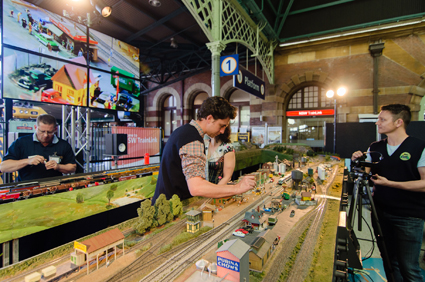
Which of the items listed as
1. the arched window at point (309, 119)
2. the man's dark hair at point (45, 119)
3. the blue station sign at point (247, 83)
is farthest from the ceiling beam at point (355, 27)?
the man's dark hair at point (45, 119)

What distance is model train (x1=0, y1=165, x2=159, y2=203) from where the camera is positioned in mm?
1955

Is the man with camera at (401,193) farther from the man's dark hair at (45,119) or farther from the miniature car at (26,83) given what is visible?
A: the miniature car at (26,83)

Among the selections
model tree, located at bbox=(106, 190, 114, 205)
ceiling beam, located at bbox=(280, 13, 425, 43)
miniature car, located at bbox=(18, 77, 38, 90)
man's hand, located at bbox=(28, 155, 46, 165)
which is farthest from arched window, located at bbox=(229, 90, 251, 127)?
man's hand, located at bbox=(28, 155, 46, 165)

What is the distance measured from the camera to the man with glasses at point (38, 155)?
2838 millimetres

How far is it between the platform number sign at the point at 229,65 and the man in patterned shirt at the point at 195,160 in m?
3.96

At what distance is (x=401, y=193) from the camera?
2238mm

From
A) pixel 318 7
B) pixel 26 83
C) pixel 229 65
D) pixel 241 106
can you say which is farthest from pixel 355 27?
pixel 26 83

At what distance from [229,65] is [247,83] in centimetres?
133

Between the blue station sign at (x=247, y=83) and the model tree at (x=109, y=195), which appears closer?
the model tree at (x=109, y=195)

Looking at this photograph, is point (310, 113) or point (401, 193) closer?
point (401, 193)

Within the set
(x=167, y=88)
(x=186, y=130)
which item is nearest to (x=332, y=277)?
(x=186, y=130)

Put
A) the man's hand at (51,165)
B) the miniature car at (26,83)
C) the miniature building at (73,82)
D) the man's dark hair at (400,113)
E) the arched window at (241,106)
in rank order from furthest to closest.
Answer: the arched window at (241,106), the miniature building at (73,82), the miniature car at (26,83), the man's hand at (51,165), the man's dark hair at (400,113)

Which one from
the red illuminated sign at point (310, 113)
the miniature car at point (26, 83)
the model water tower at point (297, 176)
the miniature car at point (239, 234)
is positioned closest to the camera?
the miniature car at point (239, 234)

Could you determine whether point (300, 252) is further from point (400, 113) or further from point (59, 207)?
point (59, 207)
